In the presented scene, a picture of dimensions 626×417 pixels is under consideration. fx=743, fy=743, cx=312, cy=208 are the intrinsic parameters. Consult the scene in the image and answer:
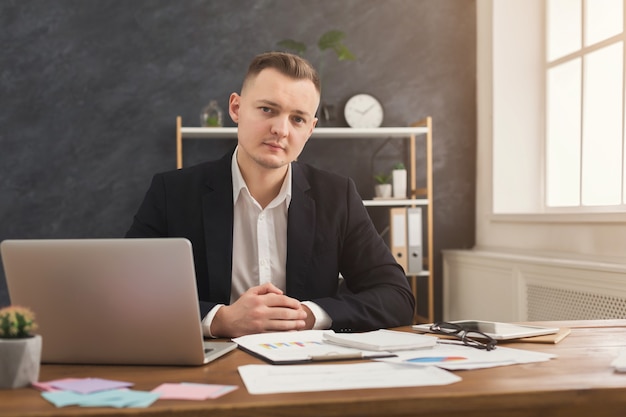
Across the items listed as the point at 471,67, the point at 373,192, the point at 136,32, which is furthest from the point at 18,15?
the point at 471,67

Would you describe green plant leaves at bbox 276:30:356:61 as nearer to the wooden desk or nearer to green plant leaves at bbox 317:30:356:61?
green plant leaves at bbox 317:30:356:61

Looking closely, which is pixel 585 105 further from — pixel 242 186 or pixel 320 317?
pixel 320 317

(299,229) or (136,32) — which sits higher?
(136,32)

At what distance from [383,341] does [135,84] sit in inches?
130

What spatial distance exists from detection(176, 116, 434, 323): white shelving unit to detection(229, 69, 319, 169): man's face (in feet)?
6.62

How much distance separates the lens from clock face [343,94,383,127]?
4.44 metres

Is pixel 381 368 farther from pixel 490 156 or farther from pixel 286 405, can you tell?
pixel 490 156

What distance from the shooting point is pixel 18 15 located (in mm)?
4238

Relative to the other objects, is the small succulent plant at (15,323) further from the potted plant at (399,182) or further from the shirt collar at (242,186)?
the potted plant at (399,182)

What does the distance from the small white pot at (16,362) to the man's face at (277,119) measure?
3.49 feet

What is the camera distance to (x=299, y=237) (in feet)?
6.94

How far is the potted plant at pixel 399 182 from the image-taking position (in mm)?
4352

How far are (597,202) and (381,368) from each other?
9.19 ft

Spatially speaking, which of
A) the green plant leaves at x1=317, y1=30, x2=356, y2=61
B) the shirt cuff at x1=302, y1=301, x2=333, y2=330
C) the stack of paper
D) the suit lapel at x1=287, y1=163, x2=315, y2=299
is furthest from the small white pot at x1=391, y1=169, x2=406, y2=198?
the stack of paper
